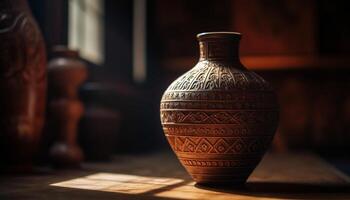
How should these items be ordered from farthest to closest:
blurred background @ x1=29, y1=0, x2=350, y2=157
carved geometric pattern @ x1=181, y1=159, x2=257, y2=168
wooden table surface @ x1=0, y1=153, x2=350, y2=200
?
blurred background @ x1=29, y1=0, x2=350, y2=157 → carved geometric pattern @ x1=181, y1=159, x2=257, y2=168 → wooden table surface @ x1=0, y1=153, x2=350, y2=200

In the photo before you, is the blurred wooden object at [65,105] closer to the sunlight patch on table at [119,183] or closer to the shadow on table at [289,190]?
the sunlight patch on table at [119,183]

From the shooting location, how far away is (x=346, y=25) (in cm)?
441

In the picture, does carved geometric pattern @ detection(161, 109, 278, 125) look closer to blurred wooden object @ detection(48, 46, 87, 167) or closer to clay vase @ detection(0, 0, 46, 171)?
clay vase @ detection(0, 0, 46, 171)

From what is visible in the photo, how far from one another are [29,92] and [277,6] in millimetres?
2576

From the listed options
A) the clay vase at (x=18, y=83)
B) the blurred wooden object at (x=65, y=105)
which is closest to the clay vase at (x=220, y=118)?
the clay vase at (x=18, y=83)

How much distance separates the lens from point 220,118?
180 centimetres

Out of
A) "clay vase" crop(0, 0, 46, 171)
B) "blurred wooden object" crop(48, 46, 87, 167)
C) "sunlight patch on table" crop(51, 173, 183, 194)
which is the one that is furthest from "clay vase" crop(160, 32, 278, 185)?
"blurred wooden object" crop(48, 46, 87, 167)

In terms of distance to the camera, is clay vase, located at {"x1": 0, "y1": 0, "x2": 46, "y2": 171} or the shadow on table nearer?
the shadow on table

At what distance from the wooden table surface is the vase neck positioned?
0.45 meters

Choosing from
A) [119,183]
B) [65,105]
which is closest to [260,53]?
[65,105]

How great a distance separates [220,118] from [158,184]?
0.39m

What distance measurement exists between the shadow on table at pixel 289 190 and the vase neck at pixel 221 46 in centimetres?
44

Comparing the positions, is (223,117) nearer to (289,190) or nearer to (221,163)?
(221,163)

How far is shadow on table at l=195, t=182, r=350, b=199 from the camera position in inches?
68.9
